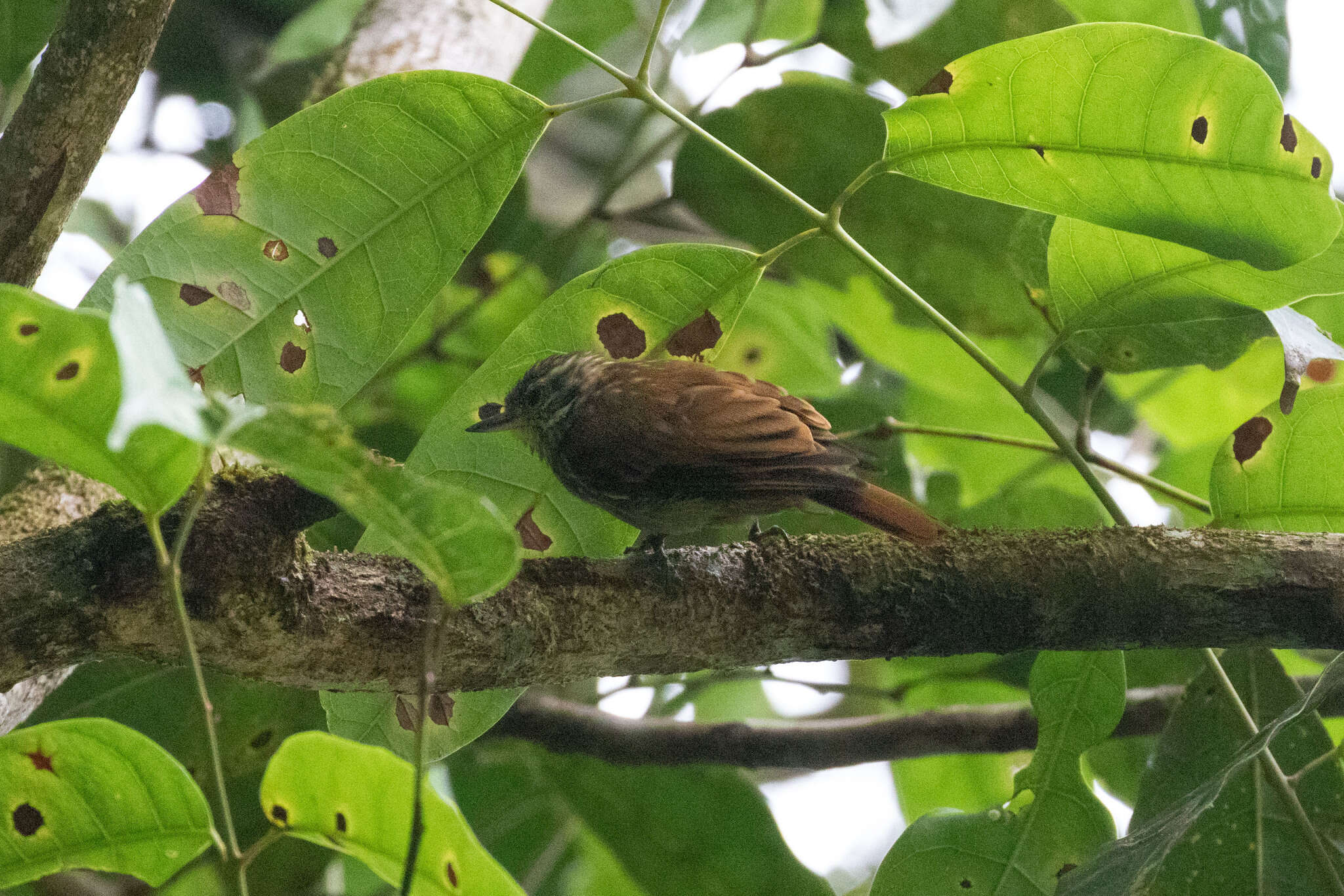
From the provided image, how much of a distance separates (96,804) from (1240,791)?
176 cm

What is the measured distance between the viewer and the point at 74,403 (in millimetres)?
981

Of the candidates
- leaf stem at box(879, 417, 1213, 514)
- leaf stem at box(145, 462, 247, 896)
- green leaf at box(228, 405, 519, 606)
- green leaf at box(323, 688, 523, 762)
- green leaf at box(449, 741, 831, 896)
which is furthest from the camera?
green leaf at box(449, 741, 831, 896)

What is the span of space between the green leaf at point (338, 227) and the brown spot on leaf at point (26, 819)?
0.66 m

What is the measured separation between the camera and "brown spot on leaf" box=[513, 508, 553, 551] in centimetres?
195

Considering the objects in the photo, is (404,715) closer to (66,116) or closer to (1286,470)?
(66,116)

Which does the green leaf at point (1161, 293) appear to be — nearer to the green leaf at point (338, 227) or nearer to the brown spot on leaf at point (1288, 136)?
the brown spot on leaf at point (1288, 136)

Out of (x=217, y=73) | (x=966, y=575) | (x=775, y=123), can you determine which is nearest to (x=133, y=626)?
(x=966, y=575)

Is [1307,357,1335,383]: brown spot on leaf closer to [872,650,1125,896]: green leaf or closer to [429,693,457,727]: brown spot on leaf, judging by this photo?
[872,650,1125,896]: green leaf

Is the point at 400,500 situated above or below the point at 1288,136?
below

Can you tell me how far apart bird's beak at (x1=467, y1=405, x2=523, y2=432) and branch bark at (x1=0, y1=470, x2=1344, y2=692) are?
0.37 meters

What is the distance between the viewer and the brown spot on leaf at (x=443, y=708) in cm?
175

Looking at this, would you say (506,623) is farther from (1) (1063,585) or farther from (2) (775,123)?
(2) (775,123)

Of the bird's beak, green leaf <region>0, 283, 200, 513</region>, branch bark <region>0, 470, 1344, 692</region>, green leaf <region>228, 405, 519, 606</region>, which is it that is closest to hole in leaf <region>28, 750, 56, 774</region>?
branch bark <region>0, 470, 1344, 692</region>

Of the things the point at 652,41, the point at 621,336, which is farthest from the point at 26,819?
the point at 652,41
